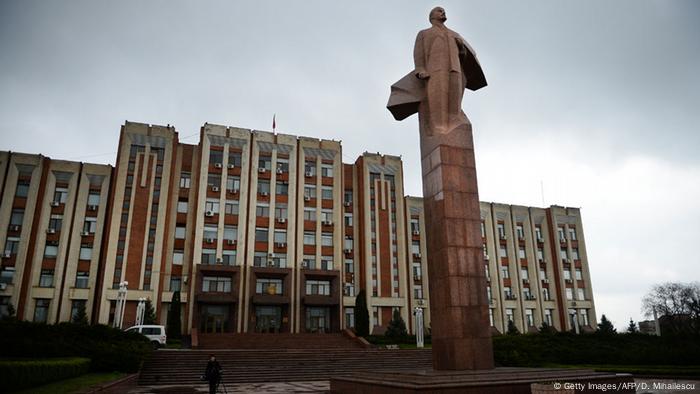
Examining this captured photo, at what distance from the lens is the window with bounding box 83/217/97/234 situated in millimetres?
37000

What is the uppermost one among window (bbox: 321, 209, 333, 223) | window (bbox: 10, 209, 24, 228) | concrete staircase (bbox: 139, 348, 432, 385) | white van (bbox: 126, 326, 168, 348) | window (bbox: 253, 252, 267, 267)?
window (bbox: 321, 209, 333, 223)

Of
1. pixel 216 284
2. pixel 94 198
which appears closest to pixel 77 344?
pixel 216 284

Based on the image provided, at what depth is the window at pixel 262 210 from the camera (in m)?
39.2

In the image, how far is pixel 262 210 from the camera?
3941 cm

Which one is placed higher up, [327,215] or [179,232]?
[327,215]

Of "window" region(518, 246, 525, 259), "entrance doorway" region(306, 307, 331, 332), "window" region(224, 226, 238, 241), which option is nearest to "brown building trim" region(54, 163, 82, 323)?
"window" region(224, 226, 238, 241)

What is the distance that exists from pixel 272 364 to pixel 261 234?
17126 millimetres

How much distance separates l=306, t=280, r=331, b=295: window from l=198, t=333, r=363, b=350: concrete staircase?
5299 mm

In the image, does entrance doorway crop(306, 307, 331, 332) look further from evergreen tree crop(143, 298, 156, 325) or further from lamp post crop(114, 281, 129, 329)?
lamp post crop(114, 281, 129, 329)

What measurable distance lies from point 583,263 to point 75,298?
47.2 metres

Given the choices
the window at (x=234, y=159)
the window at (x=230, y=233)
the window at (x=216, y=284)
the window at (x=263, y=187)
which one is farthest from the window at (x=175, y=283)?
the window at (x=234, y=159)

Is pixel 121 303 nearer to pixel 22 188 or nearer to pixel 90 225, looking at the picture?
pixel 90 225

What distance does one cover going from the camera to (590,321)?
49562mm

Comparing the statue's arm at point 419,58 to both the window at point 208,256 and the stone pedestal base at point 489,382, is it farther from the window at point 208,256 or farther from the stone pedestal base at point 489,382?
the window at point 208,256
